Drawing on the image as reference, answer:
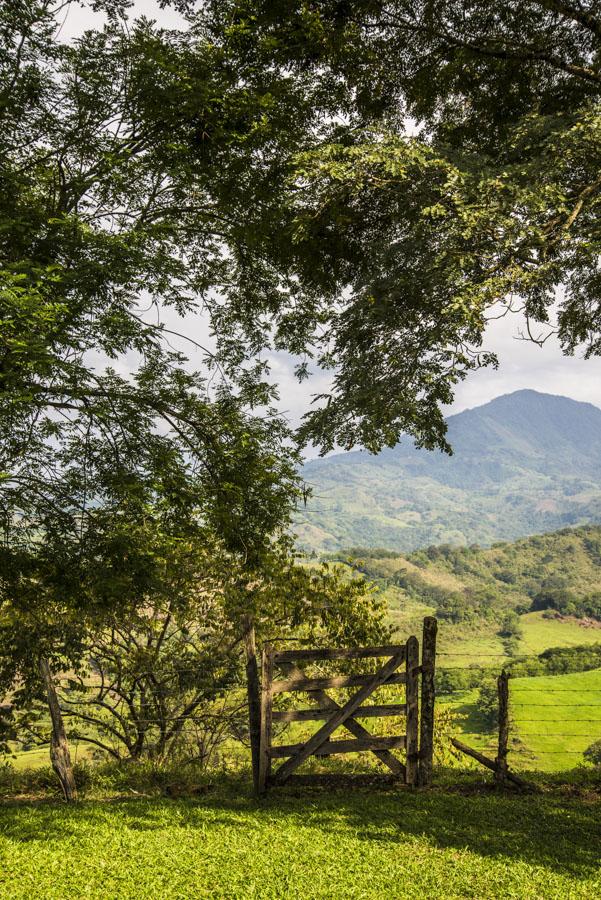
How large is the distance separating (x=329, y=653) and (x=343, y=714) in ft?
2.78

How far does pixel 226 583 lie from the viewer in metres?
11.5

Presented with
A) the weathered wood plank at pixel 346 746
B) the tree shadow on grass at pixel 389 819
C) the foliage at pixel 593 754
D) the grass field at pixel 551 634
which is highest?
the weathered wood plank at pixel 346 746

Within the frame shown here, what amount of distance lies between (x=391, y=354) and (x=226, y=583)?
6595 mm

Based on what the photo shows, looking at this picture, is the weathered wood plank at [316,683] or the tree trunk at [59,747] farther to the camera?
the weathered wood plank at [316,683]

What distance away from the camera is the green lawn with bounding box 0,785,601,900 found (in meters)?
4.86

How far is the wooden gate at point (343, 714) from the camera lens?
7516 mm

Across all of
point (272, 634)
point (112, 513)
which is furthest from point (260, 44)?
point (272, 634)

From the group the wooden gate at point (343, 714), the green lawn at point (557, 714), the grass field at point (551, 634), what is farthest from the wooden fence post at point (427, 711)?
the grass field at point (551, 634)

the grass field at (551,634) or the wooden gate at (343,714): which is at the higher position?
the wooden gate at (343,714)

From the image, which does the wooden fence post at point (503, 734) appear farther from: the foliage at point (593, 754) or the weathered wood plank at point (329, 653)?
the foliage at point (593, 754)

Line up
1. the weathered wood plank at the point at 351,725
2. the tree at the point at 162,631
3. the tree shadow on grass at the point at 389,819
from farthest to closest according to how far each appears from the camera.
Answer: the tree at the point at 162,631 < the weathered wood plank at the point at 351,725 < the tree shadow on grass at the point at 389,819

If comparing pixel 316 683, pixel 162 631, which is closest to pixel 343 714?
pixel 316 683

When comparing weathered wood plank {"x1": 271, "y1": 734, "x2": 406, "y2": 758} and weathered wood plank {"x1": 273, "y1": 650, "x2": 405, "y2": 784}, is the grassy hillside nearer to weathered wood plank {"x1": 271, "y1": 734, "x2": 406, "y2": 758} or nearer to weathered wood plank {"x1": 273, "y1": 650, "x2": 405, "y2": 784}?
weathered wood plank {"x1": 271, "y1": 734, "x2": 406, "y2": 758}

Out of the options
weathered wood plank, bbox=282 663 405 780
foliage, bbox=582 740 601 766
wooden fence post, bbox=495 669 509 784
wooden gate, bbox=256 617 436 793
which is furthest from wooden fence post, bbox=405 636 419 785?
foliage, bbox=582 740 601 766
